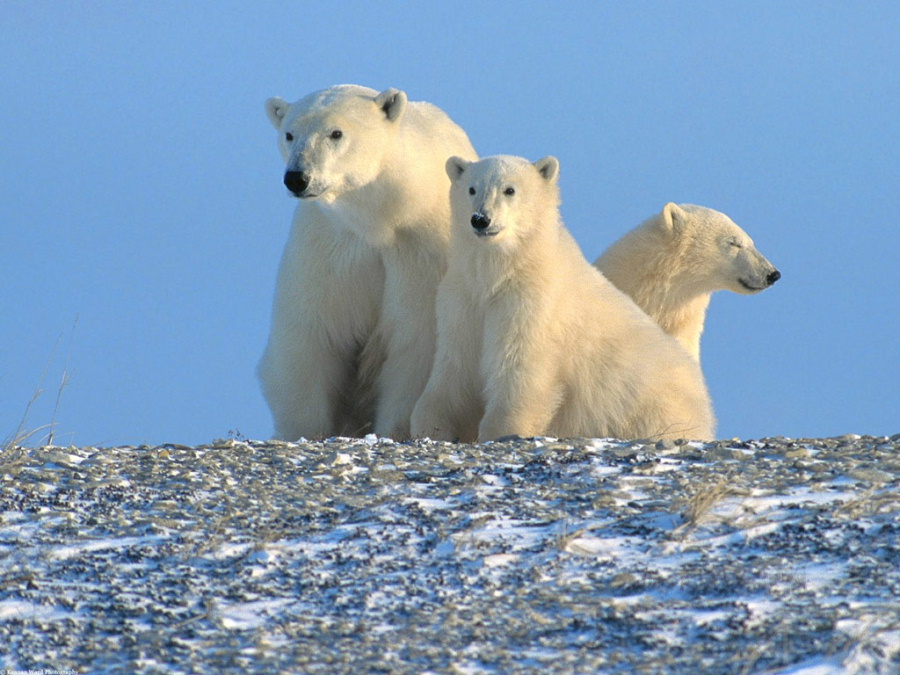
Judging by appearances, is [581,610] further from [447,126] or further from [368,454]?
[447,126]

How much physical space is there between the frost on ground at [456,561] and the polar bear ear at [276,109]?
2.72 metres

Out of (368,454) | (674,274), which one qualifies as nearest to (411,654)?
(368,454)

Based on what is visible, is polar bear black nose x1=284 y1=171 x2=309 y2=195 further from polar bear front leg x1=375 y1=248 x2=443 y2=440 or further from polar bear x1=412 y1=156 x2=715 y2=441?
polar bear front leg x1=375 y1=248 x2=443 y2=440

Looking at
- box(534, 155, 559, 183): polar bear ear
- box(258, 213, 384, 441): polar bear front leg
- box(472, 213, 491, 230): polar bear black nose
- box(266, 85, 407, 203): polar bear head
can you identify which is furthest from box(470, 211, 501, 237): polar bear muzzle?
box(258, 213, 384, 441): polar bear front leg

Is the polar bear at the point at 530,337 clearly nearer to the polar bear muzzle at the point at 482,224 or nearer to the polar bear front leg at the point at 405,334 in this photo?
the polar bear muzzle at the point at 482,224

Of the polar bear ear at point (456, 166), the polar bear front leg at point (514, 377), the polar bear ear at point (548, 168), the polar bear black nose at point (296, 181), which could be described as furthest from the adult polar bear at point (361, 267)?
the polar bear front leg at point (514, 377)

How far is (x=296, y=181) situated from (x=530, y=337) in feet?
5.69

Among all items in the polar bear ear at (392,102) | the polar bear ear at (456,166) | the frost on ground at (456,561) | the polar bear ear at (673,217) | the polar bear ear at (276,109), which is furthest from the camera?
the polar bear ear at (673,217)

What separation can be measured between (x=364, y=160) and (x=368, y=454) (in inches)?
89.7

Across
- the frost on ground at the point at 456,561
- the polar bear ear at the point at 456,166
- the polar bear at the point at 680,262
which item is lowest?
the frost on ground at the point at 456,561

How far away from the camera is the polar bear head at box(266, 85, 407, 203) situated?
25.1 ft

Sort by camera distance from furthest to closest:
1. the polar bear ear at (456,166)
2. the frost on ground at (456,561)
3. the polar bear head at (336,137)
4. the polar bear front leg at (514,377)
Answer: the polar bear ear at (456,166), the polar bear front leg at (514,377), the polar bear head at (336,137), the frost on ground at (456,561)

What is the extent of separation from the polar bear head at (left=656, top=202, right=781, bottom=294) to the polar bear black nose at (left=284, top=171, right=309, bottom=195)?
3.96 m

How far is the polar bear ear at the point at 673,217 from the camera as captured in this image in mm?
10516
